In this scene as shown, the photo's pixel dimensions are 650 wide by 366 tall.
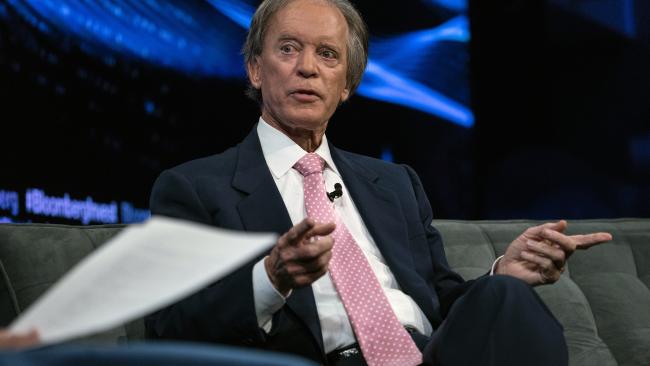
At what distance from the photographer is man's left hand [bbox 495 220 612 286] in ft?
4.92

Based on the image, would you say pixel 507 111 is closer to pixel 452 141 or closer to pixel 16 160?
pixel 452 141

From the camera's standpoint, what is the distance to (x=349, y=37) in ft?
6.51

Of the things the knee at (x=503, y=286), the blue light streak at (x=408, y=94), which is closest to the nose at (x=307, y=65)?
the knee at (x=503, y=286)

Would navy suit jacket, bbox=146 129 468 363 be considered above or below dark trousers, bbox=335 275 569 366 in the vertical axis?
above

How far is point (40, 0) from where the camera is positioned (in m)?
2.63

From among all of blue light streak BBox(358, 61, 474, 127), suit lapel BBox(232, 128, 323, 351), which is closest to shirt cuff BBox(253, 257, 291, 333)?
suit lapel BBox(232, 128, 323, 351)

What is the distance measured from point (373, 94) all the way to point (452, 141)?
0.48 metres

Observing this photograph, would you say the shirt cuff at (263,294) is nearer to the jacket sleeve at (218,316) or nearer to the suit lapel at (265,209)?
the jacket sleeve at (218,316)

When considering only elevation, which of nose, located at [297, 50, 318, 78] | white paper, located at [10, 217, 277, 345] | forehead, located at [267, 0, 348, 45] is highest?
forehead, located at [267, 0, 348, 45]

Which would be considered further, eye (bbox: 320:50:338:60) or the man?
eye (bbox: 320:50:338:60)

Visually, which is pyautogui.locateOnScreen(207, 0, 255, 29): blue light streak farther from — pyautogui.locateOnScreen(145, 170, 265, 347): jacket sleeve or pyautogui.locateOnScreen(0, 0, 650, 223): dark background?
pyautogui.locateOnScreen(145, 170, 265, 347): jacket sleeve

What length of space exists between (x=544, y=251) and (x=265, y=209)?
49 centimetres

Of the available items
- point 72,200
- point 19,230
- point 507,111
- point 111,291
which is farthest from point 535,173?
point 111,291

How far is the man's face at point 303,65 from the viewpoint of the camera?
183 cm
